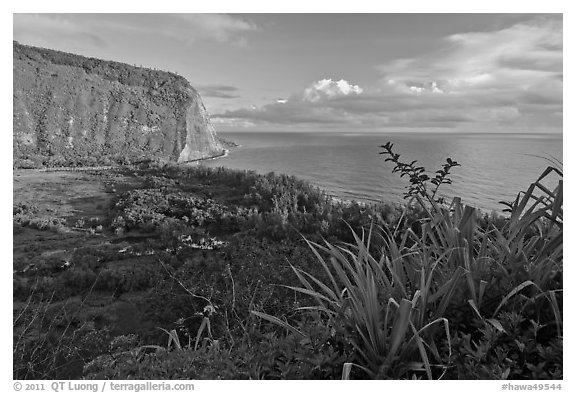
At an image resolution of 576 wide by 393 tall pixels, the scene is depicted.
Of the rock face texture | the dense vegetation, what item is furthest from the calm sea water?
the rock face texture

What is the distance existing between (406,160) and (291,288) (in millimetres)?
1732

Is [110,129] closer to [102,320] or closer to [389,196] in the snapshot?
[102,320]

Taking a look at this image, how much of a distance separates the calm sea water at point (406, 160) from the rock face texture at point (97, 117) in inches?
117

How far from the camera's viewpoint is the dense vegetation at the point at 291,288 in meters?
1.84

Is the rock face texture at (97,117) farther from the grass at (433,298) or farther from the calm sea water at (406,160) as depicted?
the grass at (433,298)

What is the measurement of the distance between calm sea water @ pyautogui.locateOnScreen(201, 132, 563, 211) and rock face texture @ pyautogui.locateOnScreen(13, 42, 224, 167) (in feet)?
9.79

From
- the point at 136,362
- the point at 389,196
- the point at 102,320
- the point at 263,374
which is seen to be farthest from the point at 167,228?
the point at 263,374

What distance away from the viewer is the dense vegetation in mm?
1841

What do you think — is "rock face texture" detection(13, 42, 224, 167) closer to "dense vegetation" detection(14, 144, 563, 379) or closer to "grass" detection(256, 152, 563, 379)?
"dense vegetation" detection(14, 144, 563, 379)

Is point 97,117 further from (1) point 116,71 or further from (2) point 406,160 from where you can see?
(2) point 406,160

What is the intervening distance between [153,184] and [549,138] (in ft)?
21.5

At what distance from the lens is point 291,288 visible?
90.5 inches

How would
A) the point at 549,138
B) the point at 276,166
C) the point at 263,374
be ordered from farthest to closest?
the point at 276,166, the point at 549,138, the point at 263,374
